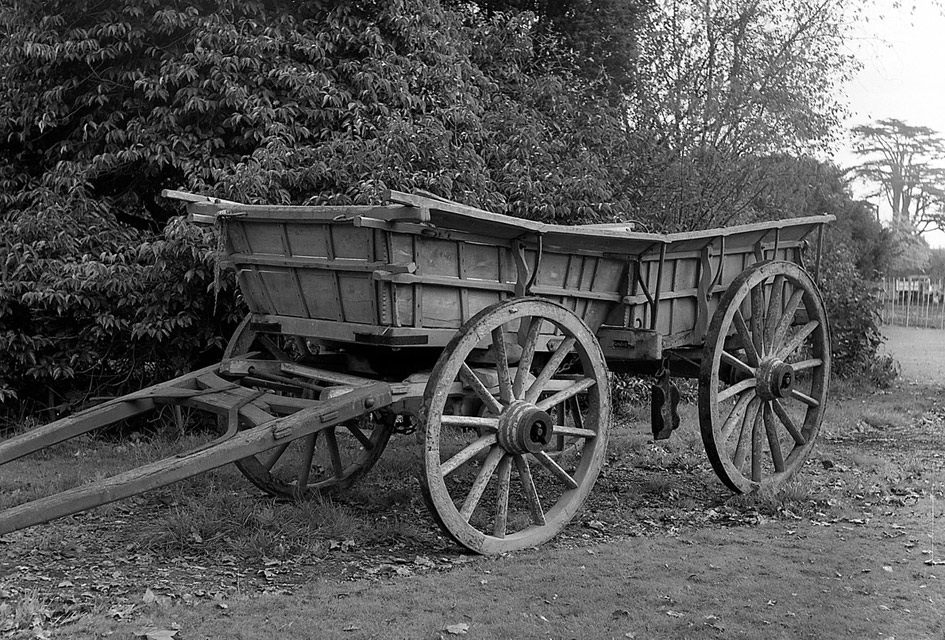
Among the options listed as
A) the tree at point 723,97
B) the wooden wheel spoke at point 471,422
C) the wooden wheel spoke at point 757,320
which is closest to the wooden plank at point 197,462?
the wooden wheel spoke at point 471,422

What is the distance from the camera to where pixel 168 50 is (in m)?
8.70

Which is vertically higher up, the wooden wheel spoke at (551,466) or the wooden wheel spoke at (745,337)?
the wooden wheel spoke at (745,337)

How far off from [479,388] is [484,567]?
88 cm

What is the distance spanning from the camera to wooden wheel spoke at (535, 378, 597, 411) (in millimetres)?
5188

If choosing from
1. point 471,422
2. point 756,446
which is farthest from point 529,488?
point 756,446

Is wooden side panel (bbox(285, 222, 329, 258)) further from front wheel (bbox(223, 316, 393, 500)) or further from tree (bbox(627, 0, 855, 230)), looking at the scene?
tree (bbox(627, 0, 855, 230))

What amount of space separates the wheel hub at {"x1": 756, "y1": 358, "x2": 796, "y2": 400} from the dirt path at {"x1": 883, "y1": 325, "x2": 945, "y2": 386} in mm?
8010

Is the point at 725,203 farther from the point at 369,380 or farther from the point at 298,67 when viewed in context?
the point at 369,380

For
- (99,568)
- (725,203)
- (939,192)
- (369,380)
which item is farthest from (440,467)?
(939,192)

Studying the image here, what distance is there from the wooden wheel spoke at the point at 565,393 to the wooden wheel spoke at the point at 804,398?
1.81 m

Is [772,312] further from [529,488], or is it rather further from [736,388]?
[529,488]

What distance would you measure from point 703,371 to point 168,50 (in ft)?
18.6

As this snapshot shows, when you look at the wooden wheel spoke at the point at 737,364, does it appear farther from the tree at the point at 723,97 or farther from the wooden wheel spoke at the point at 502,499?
the tree at the point at 723,97

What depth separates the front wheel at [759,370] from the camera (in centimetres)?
592
